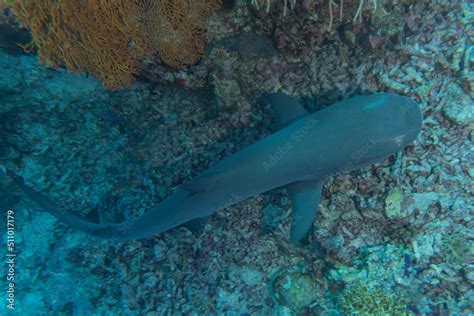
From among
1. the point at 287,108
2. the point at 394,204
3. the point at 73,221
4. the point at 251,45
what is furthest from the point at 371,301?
the point at 73,221

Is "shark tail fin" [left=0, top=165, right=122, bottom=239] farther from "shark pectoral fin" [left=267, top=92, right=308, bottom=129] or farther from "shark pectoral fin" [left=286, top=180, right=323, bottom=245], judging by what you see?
"shark pectoral fin" [left=267, top=92, right=308, bottom=129]

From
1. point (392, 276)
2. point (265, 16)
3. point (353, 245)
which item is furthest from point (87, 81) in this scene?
point (392, 276)

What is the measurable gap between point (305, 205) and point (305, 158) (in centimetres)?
67

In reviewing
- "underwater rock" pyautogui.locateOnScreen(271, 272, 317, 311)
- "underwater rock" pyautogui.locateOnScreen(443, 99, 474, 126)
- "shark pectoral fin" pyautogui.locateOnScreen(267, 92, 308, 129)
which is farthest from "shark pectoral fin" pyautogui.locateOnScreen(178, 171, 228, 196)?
"underwater rock" pyautogui.locateOnScreen(443, 99, 474, 126)

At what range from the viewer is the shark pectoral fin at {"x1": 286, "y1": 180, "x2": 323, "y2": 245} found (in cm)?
372

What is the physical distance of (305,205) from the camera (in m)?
3.76

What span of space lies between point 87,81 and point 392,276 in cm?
514

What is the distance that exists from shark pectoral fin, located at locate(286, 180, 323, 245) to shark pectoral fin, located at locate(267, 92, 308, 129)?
2.56 ft

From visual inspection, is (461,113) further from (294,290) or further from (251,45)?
(294,290)

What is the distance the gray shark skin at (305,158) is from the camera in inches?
130

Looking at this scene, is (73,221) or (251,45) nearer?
(73,221)

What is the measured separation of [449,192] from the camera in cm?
356

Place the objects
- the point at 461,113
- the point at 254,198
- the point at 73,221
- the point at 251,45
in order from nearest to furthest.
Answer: the point at 461,113
the point at 73,221
the point at 251,45
the point at 254,198

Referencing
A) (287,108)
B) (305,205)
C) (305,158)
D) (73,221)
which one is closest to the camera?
(305,158)
